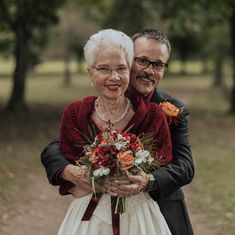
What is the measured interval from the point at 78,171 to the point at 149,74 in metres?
0.75

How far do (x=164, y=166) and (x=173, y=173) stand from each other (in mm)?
60

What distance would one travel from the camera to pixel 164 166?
2865mm

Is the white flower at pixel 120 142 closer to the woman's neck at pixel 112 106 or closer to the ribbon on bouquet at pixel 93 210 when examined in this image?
the woman's neck at pixel 112 106

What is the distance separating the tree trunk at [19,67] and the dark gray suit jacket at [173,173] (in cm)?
1396

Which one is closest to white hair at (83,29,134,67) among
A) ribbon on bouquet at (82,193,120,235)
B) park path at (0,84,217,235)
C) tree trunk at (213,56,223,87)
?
ribbon on bouquet at (82,193,120,235)

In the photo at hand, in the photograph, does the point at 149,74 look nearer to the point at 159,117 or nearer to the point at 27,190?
the point at 159,117

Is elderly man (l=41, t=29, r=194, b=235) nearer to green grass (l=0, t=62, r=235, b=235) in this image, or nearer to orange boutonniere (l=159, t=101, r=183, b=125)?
orange boutonniere (l=159, t=101, r=183, b=125)

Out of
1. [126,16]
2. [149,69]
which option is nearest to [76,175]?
[149,69]

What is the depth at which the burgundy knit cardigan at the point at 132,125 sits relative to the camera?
2.83 meters

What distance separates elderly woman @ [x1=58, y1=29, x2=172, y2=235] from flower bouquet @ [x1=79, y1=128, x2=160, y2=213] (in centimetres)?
10

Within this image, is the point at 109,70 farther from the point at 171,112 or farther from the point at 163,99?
the point at 163,99

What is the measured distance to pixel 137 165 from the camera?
2.65 metres

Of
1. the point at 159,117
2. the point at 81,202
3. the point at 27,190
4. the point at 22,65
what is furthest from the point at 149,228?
the point at 22,65

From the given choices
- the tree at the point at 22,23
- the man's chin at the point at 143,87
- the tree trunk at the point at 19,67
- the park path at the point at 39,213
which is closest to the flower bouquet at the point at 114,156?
the man's chin at the point at 143,87
